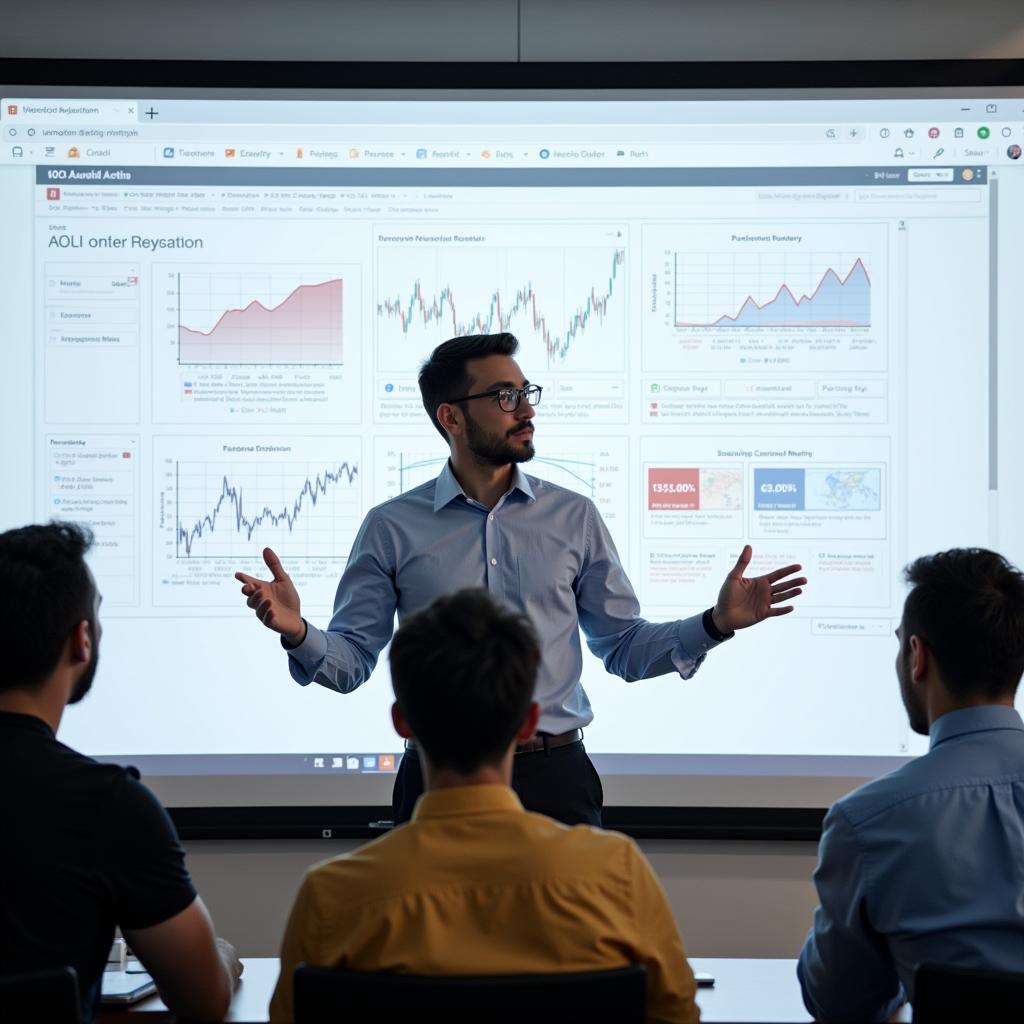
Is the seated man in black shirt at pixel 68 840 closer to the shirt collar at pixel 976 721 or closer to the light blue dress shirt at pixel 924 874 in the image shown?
the light blue dress shirt at pixel 924 874

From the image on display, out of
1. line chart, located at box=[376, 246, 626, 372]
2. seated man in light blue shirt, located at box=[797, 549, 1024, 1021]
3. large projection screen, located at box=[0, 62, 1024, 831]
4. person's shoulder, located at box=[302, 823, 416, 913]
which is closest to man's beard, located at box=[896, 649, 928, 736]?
seated man in light blue shirt, located at box=[797, 549, 1024, 1021]

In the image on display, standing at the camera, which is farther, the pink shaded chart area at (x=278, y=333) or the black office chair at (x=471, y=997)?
the pink shaded chart area at (x=278, y=333)

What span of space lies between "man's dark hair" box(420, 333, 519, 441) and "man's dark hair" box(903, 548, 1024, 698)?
139 centimetres

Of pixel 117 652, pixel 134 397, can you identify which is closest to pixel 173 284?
pixel 134 397

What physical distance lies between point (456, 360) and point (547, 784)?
1080 mm

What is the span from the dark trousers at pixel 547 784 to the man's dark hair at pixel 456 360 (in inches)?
34.4

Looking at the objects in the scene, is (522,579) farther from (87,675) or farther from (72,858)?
(72,858)

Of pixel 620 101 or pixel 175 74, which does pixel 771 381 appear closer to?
pixel 620 101

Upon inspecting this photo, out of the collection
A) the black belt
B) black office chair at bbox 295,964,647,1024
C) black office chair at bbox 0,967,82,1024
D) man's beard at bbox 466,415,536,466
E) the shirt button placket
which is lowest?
the black belt

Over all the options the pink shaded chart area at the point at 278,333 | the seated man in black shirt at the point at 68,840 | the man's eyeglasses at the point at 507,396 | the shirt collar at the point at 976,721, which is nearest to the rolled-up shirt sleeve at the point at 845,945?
the shirt collar at the point at 976,721

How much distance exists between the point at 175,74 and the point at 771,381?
82.0 inches

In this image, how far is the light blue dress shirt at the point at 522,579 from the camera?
103 inches

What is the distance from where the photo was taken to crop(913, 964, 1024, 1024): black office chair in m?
1.15

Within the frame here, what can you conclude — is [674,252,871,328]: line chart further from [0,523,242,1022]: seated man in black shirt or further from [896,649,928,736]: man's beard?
[0,523,242,1022]: seated man in black shirt
